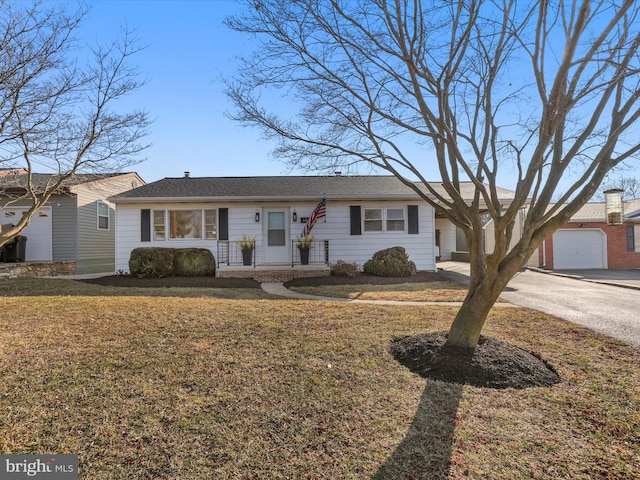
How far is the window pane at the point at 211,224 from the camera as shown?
12.5 m

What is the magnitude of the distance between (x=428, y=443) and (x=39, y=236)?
51.9ft

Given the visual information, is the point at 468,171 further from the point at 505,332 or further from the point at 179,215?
the point at 179,215

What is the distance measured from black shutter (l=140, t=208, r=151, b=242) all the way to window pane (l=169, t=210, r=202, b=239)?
0.75m

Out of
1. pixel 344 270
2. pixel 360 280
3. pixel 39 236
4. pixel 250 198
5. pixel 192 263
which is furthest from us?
pixel 39 236

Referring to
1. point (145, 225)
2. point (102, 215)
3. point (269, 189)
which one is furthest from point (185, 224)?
point (102, 215)

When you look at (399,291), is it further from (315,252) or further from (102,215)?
(102,215)

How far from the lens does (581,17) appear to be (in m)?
2.69


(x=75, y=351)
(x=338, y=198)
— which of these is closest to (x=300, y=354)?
(x=75, y=351)

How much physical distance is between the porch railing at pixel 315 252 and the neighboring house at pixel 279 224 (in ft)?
0.12

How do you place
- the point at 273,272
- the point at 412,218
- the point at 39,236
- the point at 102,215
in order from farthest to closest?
the point at 102,215 < the point at 39,236 < the point at 412,218 < the point at 273,272

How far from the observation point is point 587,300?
782cm

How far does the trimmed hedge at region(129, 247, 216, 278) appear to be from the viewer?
439 inches

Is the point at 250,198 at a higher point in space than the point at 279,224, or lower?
higher

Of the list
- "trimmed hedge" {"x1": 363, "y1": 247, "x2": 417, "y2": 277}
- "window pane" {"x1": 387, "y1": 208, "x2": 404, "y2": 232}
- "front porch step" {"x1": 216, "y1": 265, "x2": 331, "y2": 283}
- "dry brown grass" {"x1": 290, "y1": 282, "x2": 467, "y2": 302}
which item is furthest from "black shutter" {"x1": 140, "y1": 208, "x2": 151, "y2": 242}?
"window pane" {"x1": 387, "y1": 208, "x2": 404, "y2": 232}
